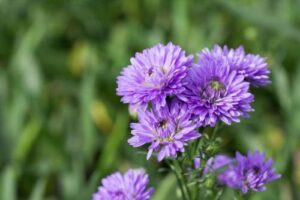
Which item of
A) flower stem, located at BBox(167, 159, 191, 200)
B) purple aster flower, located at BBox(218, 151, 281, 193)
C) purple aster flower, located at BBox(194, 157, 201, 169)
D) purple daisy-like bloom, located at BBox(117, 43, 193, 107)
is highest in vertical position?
purple daisy-like bloom, located at BBox(117, 43, 193, 107)

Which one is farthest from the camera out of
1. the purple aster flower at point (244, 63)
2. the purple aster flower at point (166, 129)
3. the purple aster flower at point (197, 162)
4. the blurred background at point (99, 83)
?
the blurred background at point (99, 83)

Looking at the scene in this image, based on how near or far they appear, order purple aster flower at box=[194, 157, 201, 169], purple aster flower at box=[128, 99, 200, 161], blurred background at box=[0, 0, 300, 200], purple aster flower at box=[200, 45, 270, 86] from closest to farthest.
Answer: purple aster flower at box=[128, 99, 200, 161] → purple aster flower at box=[200, 45, 270, 86] → purple aster flower at box=[194, 157, 201, 169] → blurred background at box=[0, 0, 300, 200]

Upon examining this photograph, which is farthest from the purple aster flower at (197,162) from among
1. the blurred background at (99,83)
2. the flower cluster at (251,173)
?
the blurred background at (99,83)

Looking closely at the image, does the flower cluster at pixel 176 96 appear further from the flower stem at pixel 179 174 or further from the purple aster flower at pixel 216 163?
the purple aster flower at pixel 216 163

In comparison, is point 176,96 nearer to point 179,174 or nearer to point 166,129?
point 166,129

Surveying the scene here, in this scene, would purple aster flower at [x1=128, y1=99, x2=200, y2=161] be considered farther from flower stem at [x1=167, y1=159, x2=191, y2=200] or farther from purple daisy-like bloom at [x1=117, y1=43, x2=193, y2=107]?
flower stem at [x1=167, y1=159, x2=191, y2=200]

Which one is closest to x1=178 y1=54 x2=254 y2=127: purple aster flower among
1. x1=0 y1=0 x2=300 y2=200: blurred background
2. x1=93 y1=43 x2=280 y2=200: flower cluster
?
x1=93 y1=43 x2=280 y2=200: flower cluster

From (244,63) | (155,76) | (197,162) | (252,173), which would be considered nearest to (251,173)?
(252,173)
